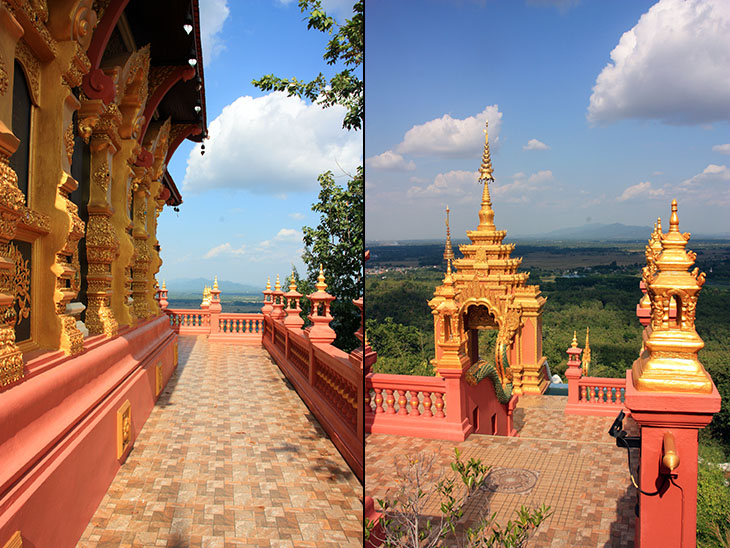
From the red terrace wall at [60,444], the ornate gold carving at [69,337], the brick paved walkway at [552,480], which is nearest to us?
the red terrace wall at [60,444]

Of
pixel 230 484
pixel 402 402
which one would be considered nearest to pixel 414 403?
pixel 402 402

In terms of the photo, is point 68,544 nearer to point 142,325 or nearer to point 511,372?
point 142,325

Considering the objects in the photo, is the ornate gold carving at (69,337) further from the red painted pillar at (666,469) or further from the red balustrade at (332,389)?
the red painted pillar at (666,469)

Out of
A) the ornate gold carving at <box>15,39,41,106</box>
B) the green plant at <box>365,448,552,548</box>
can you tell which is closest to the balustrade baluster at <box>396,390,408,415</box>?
the green plant at <box>365,448,552,548</box>

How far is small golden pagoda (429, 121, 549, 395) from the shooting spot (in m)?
17.7

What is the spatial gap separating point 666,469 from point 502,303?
15818mm

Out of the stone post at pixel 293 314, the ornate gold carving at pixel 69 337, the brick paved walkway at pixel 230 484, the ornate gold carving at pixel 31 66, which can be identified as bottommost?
the brick paved walkway at pixel 230 484

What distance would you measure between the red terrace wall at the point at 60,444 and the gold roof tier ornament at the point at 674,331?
10.4 feet

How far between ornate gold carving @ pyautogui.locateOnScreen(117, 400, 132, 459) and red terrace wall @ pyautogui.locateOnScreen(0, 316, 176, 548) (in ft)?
0.26

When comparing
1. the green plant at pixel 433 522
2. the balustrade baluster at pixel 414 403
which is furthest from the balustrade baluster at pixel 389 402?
the green plant at pixel 433 522

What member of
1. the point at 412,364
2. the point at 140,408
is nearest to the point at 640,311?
the point at 140,408

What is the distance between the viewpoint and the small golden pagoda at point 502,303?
1767cm

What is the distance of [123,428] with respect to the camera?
5.16 meters

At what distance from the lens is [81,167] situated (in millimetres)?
5742
